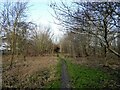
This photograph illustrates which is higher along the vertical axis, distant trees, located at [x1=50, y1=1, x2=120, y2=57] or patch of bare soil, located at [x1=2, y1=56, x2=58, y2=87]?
distant trees, located at [x1=50, y1=1, x2=120, y2=57]

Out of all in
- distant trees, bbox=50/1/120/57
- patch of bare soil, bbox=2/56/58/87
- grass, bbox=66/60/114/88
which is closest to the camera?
distant trees, bbox=50/1/120/57

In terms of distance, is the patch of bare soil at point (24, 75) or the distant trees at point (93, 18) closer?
the distant trees at point (93, 18)

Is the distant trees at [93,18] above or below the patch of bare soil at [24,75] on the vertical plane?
above

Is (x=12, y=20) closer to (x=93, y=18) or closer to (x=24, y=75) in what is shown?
(x=24, y=75)

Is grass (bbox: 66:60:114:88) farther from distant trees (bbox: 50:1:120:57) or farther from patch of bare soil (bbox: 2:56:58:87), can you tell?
distant trees (bbox: 50:1:120:57)

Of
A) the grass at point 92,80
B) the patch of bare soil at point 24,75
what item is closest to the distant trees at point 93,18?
the grass at point 92,80

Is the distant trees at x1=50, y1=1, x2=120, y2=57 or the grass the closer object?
the distant trees at x1=50, y1=1, x2=120, y2=57

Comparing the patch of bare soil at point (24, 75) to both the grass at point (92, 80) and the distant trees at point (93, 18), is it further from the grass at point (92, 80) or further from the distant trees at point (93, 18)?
the distant trees at point (93, 18)

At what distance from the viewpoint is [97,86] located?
985 centimetres

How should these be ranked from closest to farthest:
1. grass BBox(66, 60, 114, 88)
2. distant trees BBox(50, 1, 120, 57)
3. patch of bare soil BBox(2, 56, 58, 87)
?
distant trees BBox(50, 1, 120, 57) < grass BBox(66, 60, 114, 88) < patch of bare soil BBox(2, 56, 58, 87)

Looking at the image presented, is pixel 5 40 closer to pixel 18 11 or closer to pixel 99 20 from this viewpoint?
pixel 18 11

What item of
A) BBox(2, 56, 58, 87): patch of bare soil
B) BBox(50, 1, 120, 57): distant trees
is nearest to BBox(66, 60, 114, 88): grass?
BBox(2, 56, 58, 87): patch of bare soil

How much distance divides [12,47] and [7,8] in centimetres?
365

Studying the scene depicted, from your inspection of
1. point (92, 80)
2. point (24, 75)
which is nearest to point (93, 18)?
point (92, 80)
